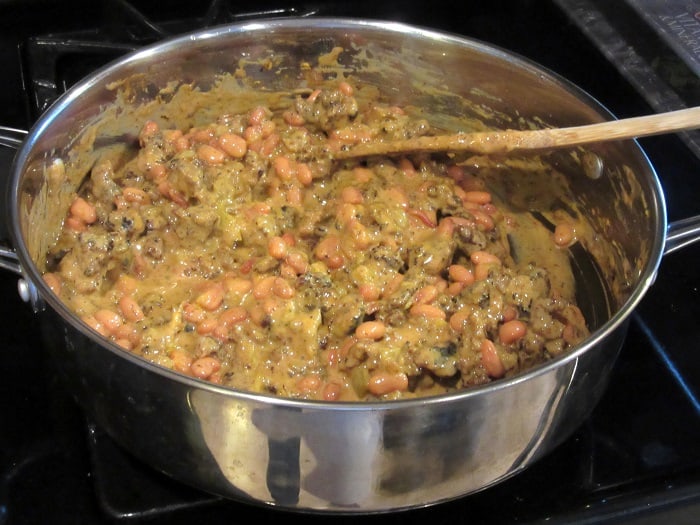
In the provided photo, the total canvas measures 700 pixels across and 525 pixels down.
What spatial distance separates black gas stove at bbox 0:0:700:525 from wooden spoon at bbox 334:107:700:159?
356 millimetres

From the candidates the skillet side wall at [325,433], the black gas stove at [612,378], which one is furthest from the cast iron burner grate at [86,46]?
the skillet side wall at [325,433]

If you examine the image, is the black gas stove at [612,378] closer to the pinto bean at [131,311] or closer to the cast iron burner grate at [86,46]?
the cast iron burner grate at [86,46]

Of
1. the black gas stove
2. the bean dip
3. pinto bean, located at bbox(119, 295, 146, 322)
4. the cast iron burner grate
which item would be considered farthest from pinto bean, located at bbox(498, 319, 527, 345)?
the cast iron burner grate

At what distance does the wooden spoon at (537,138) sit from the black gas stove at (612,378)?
356 millimetres

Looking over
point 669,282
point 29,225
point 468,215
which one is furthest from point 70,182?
point 669,282

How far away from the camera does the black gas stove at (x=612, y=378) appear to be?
149 cm

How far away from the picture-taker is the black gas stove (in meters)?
1.49

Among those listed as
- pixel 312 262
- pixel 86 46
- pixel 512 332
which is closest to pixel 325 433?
pixel 512 332

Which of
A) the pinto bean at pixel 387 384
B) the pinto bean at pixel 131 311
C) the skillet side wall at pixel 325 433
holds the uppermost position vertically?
the skillet side wall at pixel 325 433

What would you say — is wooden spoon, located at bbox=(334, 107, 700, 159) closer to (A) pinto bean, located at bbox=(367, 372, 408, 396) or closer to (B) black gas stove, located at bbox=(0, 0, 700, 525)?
(B) black gas stove, located at bbox=(0, 0, 700, 525)

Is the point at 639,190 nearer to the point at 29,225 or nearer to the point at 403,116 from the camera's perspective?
the point at 403,116

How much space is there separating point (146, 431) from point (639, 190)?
1.14 meters

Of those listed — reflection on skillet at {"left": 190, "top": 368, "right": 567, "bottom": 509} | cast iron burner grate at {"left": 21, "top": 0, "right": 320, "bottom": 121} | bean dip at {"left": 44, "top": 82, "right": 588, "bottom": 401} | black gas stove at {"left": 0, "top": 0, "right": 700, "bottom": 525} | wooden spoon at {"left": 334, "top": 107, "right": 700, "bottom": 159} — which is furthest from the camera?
cast iron burner grate at {"left": 21, "top": 0, "right": 320, "bottom": 121}

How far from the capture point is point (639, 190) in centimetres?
172
